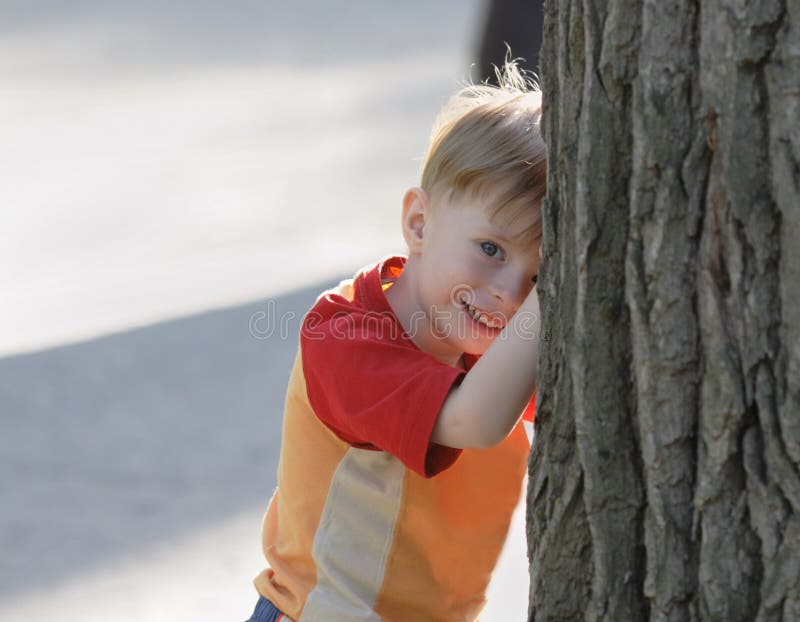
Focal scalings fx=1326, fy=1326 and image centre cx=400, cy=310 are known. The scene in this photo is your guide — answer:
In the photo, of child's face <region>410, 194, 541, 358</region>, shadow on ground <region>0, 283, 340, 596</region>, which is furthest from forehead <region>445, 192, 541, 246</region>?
shadow on ground <region>0, 283, 340, 596</region>

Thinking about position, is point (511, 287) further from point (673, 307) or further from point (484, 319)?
point (673, 307)

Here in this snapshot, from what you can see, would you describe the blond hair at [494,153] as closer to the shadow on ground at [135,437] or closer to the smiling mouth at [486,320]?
the smiling mouth at [486,320]

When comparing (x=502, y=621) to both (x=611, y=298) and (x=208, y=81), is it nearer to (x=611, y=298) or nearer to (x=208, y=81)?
(x=611, y=298)

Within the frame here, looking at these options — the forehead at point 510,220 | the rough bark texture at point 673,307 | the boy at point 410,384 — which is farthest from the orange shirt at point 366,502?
the rough bark texture at point 673,307

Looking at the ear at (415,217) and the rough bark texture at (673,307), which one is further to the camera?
the ear at (415,217)

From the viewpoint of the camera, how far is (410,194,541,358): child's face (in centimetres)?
204

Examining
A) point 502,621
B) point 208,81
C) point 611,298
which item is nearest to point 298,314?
point 502,621

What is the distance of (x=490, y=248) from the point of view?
6.77 ft

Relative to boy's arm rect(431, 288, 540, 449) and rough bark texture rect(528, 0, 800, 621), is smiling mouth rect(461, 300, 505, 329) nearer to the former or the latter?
boy's arm rect(431, 288, 540, 449)

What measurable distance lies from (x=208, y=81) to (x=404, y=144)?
2.02 metres

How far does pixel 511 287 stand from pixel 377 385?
269 mm

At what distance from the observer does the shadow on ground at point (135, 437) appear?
3.81m

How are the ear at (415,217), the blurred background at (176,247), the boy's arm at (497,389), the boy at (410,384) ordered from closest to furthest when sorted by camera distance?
the boy's arm at (497,389) < the boy at (410,384) < the ear at (415,217) < the blurred background at (176,247)

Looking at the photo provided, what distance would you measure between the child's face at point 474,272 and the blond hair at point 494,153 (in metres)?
0.02
